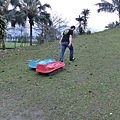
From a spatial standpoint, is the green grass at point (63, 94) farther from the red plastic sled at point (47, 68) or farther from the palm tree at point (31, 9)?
the palm tree at point (31, 9)

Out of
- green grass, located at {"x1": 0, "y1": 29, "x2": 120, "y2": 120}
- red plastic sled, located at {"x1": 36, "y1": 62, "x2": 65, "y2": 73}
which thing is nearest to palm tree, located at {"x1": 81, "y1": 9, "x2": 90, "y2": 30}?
green grass, located at {"x1": 0, "y1": 29, "x2": 120, "y2": 120}

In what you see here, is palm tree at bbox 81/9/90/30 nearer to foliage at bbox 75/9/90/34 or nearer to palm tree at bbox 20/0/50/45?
foliage at bbox 75/9/90/34

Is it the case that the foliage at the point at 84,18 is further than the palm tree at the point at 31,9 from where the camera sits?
Yes

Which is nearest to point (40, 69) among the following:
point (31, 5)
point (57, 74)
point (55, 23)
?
point (57, 74)

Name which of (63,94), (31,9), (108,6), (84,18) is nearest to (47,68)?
(63,94)

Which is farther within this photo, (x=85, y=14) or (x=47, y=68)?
(x=85, y=14)

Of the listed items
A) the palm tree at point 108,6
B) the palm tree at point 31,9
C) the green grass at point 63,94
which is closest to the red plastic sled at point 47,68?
the green grass at point 63,94

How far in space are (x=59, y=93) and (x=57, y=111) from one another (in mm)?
899

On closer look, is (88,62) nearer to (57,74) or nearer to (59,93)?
(57,74)

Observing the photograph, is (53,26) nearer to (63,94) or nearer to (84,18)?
(84,18)

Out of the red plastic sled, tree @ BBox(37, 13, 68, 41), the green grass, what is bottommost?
the green grass

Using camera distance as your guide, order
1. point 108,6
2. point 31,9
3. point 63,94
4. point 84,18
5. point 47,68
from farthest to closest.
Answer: point 84,18
point 108,6
point 31,9
point 47,68
point 63,94

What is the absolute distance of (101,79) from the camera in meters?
5.64

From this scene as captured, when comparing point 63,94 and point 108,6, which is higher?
point 108,6
